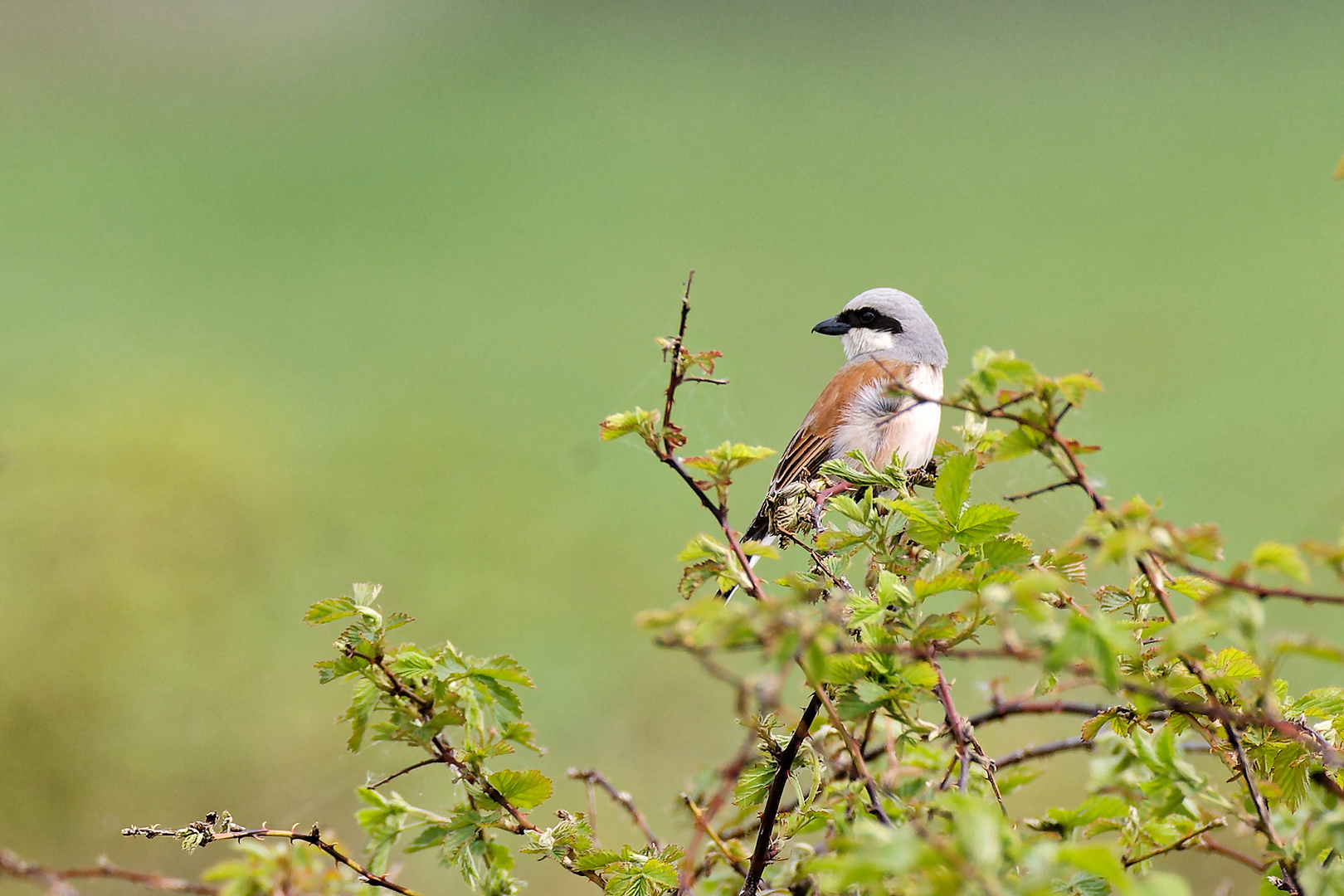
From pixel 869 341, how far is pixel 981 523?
239cm

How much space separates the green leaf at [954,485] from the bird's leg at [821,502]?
1.20ft

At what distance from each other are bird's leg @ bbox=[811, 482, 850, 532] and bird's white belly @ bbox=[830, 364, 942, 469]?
64.4 inches

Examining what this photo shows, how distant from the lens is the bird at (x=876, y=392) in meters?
3.26

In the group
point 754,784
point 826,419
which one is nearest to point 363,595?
point 754,784

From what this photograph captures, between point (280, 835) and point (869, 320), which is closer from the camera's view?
point (280, 835)

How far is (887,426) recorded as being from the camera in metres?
3.27

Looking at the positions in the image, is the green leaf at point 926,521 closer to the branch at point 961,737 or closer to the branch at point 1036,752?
the branch at point 961,737

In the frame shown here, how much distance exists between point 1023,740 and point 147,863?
353 centimetres

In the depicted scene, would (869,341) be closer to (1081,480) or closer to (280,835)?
(1081,480)

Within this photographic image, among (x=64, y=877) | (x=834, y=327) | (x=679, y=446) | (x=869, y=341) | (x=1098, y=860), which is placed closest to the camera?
(x=1098, y=860)

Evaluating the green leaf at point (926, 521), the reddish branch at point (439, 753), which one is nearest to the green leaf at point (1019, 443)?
the green leaf at point (926, 521)

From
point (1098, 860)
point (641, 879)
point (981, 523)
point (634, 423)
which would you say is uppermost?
Answer: point (634, 423)

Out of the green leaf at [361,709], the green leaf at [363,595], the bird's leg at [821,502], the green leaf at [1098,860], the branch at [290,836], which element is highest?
the bird's leg at [821,502]

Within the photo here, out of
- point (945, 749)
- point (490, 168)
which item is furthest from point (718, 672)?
point (490, 168)
